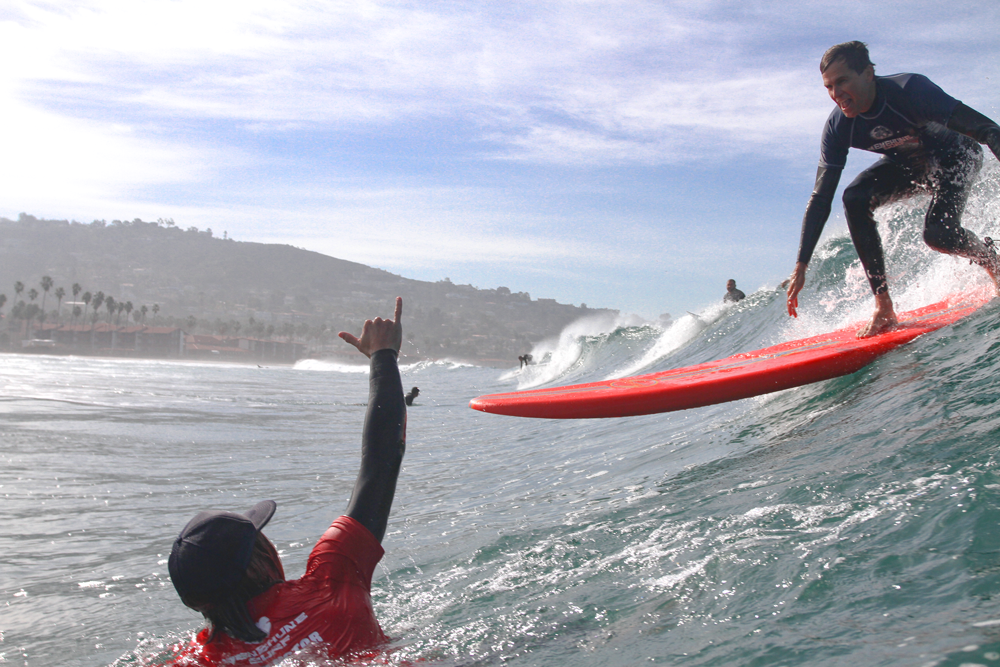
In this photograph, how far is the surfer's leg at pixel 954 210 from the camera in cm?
382

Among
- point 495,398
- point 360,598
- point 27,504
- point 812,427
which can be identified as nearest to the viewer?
point 360,598

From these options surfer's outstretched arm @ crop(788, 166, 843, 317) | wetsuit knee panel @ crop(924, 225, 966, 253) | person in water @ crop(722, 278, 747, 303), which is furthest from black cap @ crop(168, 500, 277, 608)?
person in water @ crop(722, 278, 747, 303)

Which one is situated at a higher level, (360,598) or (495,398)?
(495,398)

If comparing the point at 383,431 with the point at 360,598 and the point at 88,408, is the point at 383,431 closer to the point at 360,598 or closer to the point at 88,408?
the point at 360,598

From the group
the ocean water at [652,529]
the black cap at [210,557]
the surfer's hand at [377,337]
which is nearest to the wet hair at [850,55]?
the ocean water at [652,529]

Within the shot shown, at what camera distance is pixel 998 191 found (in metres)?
4.26

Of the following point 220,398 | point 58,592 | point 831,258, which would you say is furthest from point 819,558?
point 220,398

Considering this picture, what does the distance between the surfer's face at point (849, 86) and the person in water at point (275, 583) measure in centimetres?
298

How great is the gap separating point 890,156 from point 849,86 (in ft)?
1.90

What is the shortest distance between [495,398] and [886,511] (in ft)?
7.29

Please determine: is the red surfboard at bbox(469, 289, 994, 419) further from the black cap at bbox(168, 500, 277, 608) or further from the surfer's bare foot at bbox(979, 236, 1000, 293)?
the black cap at bbox(168, 500, 277, 608)

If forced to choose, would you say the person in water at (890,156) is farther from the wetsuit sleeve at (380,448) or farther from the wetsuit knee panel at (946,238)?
the wetsuit sleeve at (380,448)

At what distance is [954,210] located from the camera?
3.83 m

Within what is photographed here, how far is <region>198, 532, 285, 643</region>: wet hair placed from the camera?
172 centimetres
